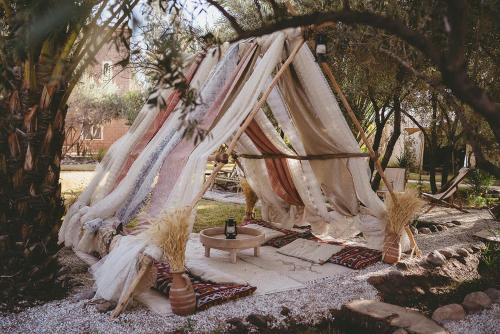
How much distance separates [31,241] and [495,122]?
3.15 metres

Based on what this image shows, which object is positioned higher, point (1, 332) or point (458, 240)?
point (458, 240)

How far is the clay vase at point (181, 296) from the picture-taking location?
3.19 meters

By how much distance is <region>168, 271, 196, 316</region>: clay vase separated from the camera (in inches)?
125

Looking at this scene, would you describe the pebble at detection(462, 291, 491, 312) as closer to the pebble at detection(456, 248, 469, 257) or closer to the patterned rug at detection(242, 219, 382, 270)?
the patterned rug at detection(242, 219, 382, 270)

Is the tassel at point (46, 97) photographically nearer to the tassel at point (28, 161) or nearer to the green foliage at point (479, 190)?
the tassel at point (28, 161)

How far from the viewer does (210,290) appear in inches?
137

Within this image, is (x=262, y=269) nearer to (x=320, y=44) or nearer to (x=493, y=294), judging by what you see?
(x=493, y=294)

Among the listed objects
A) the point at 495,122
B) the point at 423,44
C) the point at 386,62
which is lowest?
the point at 495,122

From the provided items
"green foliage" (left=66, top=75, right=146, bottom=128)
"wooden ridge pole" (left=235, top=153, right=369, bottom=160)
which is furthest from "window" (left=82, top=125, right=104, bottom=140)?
"wooden ridge pole" (left=235, top=153, right=369, bottom=160)

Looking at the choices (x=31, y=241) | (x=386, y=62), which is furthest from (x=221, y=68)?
(x=386, y=62)

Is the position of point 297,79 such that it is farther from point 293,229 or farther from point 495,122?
point 495,122

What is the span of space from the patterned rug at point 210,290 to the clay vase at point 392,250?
1.65 meters

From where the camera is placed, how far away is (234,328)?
3.03m

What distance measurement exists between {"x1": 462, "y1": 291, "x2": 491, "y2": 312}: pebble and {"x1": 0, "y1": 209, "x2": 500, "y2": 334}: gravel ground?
0.17 feet
